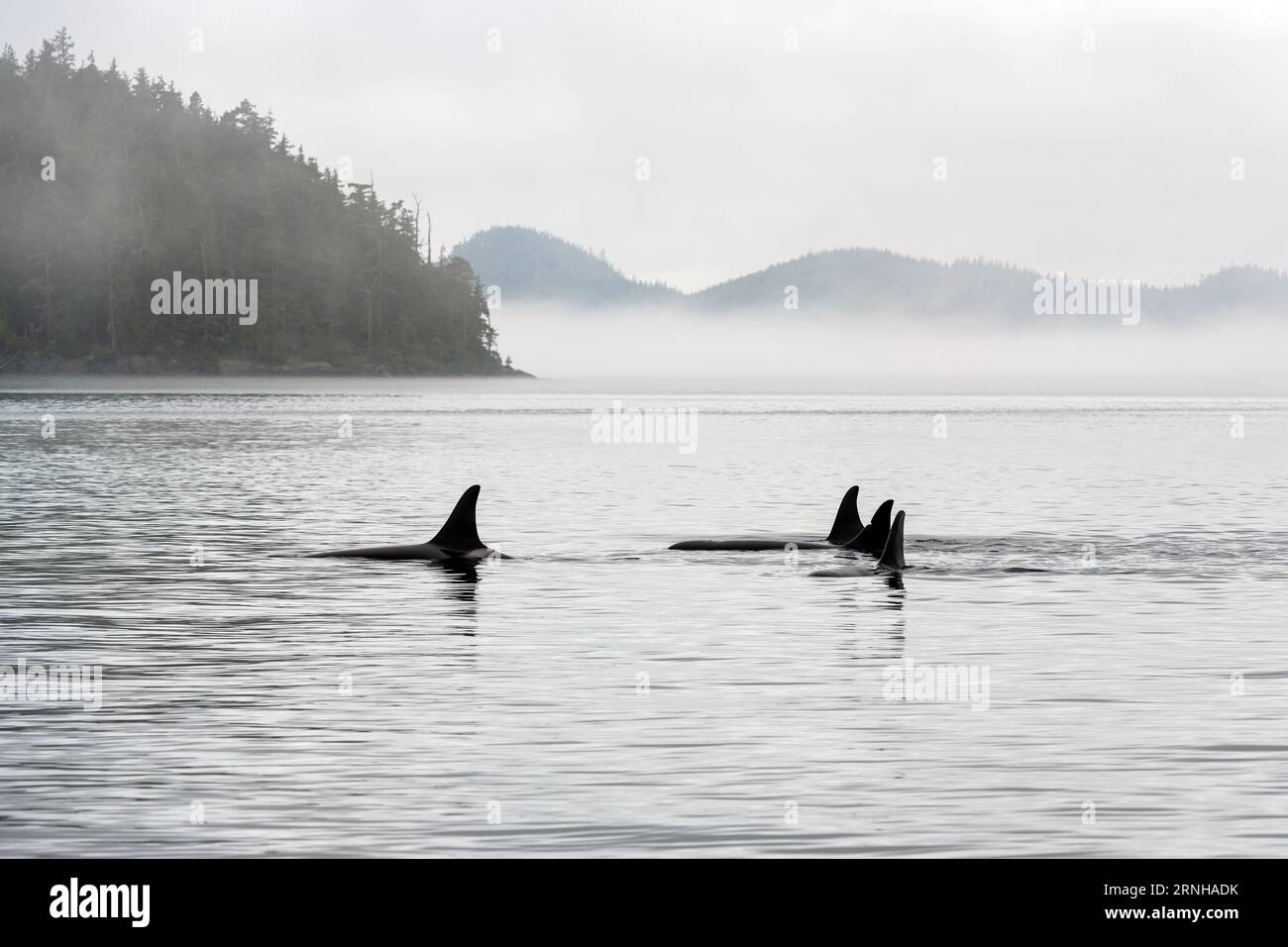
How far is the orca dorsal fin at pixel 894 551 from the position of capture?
34.1 m

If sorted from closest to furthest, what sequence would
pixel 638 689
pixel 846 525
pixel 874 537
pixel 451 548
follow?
pixel 638 689 < pixel 451 548 < pixel 874 537 < pixel 846 525

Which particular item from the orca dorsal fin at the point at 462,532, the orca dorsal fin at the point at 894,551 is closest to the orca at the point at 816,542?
the orca dorsal fin at the point at 894,551

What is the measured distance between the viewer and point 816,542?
1570 inches

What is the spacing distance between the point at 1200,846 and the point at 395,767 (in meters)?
6.68

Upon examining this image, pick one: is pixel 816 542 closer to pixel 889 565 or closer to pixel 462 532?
pixel 889 565

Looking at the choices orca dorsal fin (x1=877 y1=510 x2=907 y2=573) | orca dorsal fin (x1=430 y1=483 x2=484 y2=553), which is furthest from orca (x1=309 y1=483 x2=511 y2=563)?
orca dorsal fin (x1=877 y1=510 x2=907 y2=573)

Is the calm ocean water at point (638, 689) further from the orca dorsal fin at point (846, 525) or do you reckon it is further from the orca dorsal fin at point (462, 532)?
the orca dorsal fin at point (846, 525)

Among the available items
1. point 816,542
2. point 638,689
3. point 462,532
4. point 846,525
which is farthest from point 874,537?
point 638,689

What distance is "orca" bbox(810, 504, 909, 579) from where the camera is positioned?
1334 inches

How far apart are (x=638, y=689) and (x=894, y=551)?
14.8 meters

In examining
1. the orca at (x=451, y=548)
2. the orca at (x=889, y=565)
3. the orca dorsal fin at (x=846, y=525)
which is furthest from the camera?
the orca dorsal fin at (x=846, y=525)

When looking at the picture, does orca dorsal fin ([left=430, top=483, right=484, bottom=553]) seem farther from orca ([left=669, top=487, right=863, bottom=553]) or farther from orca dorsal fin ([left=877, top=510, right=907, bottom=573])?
orca dorsal fin ([left=877, top=510, right=907, bottom=573])

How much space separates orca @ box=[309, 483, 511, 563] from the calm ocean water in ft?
2.87
